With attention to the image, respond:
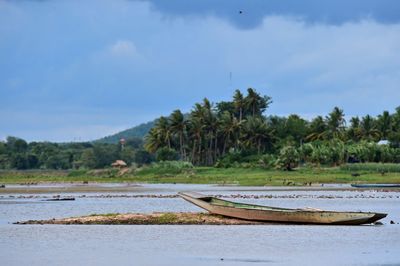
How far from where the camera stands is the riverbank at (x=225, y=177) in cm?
10819

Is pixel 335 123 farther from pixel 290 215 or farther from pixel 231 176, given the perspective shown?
pixel 290 215

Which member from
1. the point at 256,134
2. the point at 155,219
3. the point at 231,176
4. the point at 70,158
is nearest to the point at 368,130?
the point at 256,134

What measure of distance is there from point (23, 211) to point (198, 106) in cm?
8412

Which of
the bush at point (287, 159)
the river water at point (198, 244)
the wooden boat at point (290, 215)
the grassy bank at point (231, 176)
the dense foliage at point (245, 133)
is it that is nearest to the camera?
the river water at point (198, 244)

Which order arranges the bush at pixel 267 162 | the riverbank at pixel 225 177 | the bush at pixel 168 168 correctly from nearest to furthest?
the riverbank at pixel 225 177 < the bush at pixel 267 162 < the bush at pixel 168 168

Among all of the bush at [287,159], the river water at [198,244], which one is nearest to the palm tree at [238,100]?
the bush at [287,159]

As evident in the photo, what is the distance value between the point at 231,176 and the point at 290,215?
75.7m

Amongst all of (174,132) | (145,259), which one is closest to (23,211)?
(145,259)

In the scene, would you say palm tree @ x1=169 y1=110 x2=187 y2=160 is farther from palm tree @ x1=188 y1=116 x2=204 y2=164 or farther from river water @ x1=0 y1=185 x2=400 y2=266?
river water @ x1=0 y1=185 x2=400 y2=266

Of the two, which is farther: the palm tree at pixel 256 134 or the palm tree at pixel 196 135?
the palm tree at pixel 196 135

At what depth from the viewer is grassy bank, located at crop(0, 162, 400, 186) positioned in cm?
10862

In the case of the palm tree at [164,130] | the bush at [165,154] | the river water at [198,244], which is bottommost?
the river water at [198,244]

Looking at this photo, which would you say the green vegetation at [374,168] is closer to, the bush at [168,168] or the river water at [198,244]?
the bush at [168,168]

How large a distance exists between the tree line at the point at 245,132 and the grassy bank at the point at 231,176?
31.8 ft
